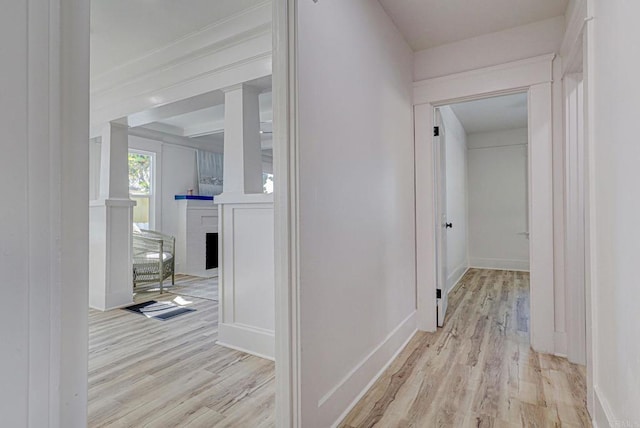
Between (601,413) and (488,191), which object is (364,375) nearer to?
(601,413)

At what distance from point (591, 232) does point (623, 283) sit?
1.54 ft

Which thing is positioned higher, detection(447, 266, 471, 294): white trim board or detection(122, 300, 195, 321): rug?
detection(447, 266, 471, 294): white trim board

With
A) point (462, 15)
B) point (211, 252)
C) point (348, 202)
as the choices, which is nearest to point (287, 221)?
point (348, 202)

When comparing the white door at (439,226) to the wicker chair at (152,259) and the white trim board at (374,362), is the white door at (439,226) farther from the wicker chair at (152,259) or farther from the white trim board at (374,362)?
the wicker chair at (152,259)

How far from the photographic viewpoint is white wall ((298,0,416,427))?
57.9 inches

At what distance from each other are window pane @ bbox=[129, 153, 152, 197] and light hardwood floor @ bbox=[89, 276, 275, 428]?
2.51 m

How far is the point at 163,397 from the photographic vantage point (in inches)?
74.6

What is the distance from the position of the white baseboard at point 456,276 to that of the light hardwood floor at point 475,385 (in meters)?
1.32

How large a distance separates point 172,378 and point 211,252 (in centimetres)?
366

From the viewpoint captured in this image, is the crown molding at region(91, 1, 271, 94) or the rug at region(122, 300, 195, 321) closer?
the crown molding at region(91, 1, 271, 94)

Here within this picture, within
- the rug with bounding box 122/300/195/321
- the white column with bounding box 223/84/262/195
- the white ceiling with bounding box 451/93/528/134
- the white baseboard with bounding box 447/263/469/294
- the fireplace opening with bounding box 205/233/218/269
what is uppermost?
the white ceiling with bounding box 451/93/528/134

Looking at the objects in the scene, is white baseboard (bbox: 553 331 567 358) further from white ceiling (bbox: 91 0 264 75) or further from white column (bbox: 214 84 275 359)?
white ceiling (bbox: 91 0 264 75)

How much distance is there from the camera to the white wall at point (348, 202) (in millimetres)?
1472

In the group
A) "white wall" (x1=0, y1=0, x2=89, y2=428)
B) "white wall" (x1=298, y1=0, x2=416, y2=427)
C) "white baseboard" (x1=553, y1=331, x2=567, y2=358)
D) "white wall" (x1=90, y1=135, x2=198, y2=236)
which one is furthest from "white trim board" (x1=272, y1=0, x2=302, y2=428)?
"white wall" (x1=90, y1=135, x2=198, y2=236)
